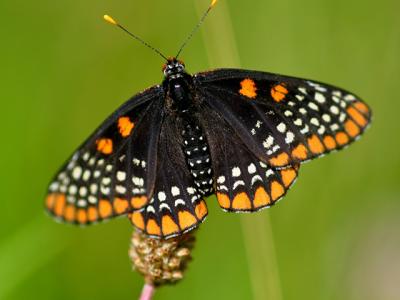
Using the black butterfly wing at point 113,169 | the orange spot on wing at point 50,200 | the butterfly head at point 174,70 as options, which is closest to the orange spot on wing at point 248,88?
the butterfly head at point 174,70

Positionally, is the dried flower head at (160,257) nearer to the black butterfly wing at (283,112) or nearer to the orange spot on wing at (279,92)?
the black butterfly wing at (283,112)

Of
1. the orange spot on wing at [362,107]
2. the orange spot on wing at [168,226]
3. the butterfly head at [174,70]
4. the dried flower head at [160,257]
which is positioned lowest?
the dried flower head at [160,257]

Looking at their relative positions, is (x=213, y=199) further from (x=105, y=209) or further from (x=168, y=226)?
(x=105, y=209)

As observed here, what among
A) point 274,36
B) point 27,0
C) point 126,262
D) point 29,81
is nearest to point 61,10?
point 27,0

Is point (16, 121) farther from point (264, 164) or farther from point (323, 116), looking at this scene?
point (323, 116)

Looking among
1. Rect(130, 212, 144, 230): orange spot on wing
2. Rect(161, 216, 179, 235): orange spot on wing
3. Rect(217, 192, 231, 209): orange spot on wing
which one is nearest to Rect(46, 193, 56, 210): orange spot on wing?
Rect(130, 212, 144, 230): orange spot on wing

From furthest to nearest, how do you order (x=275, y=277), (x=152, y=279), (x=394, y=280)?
(x=394, y=280), (x=275, y=277), (x=152, y=279)
